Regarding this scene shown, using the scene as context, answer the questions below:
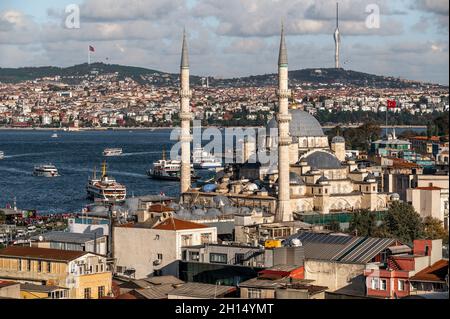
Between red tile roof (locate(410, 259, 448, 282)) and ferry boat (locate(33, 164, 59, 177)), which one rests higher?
ferry boat (locate(33, 164, 59, 177))

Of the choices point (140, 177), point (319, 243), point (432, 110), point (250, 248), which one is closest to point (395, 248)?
point (319, 243)

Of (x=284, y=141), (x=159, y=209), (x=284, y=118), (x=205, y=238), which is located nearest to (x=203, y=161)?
(x=284, y=118)

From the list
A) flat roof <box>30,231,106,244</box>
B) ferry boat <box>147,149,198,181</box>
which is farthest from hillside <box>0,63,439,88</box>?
flat roof <box>30,231,106,244</box>

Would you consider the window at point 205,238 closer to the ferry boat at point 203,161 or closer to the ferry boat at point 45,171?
the ferry boat at point 45,171

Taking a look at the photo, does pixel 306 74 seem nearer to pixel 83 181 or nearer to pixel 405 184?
pixel 83 181

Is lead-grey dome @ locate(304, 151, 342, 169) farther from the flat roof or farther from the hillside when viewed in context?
the hillside

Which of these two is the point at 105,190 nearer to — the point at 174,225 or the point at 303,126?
the point at 303,126

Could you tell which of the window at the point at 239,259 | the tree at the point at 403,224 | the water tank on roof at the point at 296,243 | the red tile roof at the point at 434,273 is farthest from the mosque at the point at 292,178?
the red tile roof at the point at 434,273
